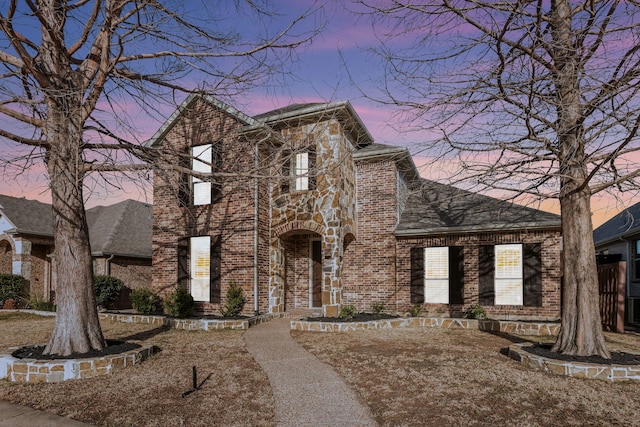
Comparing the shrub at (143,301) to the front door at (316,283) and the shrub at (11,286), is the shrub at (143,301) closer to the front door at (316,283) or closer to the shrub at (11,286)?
the front door at (316,283)

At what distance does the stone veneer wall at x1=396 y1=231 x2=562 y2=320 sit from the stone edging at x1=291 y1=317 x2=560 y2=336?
182cm

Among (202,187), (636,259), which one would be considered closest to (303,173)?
(202,187)

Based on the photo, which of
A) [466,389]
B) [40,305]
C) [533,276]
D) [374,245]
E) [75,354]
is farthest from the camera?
[40,305]

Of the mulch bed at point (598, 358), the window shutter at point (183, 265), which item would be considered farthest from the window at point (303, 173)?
the mulch bed at point (598, 358)

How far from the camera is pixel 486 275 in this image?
1360cm

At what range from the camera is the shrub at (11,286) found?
61.5 feet

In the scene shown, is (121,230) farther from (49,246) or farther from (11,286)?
(11,286)

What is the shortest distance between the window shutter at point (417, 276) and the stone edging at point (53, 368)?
9683mm

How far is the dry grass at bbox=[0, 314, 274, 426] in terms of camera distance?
4.95 m

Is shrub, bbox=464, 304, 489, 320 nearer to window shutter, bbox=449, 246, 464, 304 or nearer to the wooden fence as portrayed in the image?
window shutter, bbox=449, 246, 464, 304

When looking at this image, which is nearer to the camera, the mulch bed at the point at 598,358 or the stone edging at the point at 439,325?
the mulch bed at the point at 598,358

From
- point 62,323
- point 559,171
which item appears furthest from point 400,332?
point 62,323

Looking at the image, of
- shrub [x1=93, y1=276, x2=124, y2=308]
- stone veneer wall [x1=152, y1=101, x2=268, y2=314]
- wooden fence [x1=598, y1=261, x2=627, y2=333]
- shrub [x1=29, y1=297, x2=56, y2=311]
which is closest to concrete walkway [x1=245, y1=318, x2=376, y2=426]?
stone veneer wall [x1=152, y1=101, x2=268, y2=314]

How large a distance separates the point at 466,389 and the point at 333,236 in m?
7.39
